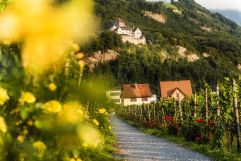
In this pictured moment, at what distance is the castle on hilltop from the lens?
154125 millimetres

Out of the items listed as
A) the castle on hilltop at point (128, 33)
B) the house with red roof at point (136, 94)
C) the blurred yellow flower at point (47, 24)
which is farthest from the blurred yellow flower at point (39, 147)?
the castle on hilltop at point (128, 33)

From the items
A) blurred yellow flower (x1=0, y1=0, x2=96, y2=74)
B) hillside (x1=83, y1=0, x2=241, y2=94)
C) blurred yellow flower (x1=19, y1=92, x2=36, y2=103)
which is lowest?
blurred yellow flower (x1=19, y1=92, x2=36, y2=103)

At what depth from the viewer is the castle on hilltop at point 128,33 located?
154 meters

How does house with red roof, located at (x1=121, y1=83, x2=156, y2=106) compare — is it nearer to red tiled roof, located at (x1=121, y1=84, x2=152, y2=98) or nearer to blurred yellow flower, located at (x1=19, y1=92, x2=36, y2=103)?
red tiled roof, located at (x1=121, y1=84, x2=152, y2=98)

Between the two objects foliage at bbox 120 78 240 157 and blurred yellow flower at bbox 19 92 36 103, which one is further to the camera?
foliage at bbox 120 78 240 157

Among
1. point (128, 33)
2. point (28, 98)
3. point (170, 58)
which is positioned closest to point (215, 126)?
point (28, 98)

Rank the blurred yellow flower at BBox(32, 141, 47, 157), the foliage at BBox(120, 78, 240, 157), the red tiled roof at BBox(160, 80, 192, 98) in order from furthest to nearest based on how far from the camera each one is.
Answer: the red tiled roof at BBox(160, 80, 192, 98)
the foliage at BBox(120, 78, 240, 157)
the blurred yellow flower at BBox(32, 141, 47, 157)

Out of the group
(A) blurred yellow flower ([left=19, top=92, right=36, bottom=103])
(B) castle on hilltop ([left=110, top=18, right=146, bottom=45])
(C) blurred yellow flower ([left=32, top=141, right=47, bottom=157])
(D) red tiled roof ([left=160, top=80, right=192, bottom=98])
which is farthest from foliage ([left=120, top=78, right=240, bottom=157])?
(B) castle on hilltop ([left=110, top=18, right=146, bottom=45])

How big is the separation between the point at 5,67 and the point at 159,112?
3306cm

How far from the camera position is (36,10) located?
119 cm

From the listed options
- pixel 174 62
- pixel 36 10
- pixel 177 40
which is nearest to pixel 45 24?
pixel 36 10

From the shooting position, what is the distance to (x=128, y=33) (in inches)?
6629

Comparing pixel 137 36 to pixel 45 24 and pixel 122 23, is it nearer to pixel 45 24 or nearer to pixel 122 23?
pixel 122 23

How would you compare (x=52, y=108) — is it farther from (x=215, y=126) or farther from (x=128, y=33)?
(x=128, y=33)
